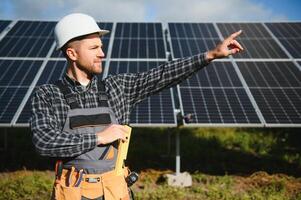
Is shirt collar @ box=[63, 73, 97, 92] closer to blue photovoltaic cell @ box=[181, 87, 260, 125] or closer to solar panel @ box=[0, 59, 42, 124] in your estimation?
blue photovoltaic cell @ box=[181, 87, 260, 125]

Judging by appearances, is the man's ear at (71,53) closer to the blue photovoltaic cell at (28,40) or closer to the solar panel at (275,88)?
the solar panel at (275,88)

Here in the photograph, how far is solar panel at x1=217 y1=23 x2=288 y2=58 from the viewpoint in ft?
34.6

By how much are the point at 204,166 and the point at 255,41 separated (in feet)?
13.8

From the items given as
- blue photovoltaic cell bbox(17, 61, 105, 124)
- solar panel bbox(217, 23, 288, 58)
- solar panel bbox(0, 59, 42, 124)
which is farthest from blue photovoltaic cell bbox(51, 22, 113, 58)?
solar panel bbox(217, 23, 288, 58)

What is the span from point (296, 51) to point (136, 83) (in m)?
8.54

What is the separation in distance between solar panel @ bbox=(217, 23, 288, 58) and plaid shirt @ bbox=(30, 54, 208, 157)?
7736mm

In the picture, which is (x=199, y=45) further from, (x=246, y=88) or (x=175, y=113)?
(x=175, y=113)

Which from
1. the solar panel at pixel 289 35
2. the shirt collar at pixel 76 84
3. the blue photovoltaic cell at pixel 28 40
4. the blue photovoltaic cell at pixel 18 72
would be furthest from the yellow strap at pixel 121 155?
the solar panel at pixel 289 35

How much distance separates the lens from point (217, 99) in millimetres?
8562

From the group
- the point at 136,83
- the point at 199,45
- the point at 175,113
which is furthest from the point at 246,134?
the point at 136,83

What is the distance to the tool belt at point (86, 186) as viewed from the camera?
109 inches

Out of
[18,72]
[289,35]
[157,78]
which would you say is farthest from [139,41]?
[157,78]

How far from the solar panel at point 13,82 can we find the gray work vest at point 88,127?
5.46 metres

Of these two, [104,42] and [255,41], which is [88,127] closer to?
[104,42]
